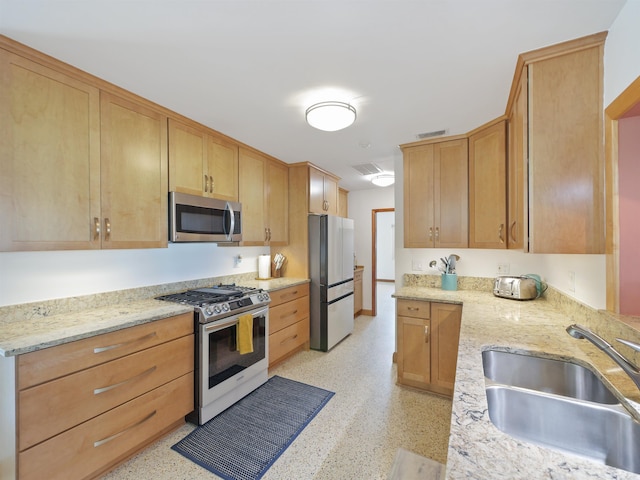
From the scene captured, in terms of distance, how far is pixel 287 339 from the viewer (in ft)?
10.6

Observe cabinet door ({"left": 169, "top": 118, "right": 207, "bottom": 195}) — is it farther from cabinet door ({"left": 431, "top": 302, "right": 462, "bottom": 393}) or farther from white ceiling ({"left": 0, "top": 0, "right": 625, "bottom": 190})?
cabinet door ({"left": 431, "top": 302, "right": 462, "bottom": 393})

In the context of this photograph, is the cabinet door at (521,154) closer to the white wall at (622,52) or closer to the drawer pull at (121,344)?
the white wall at (622,52)

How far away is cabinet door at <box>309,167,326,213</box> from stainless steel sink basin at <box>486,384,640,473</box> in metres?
2.98

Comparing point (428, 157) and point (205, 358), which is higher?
point (428, 157)

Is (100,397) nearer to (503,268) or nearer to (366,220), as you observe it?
(503,268)

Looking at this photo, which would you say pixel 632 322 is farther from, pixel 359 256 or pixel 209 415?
pixel 359 256

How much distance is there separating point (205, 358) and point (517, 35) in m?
2.74

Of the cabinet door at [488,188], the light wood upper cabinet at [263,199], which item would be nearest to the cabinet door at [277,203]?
the light wood upper cabinet at [263,199]

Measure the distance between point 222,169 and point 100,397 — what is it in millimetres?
1998

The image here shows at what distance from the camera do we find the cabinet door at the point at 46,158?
1531 millimetres

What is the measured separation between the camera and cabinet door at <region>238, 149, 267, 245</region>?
10.1 feet

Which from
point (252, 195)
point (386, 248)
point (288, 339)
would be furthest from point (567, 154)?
point (386, 248)

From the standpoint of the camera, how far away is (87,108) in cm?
184

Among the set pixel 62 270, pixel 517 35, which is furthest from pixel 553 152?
pixel 62 270
